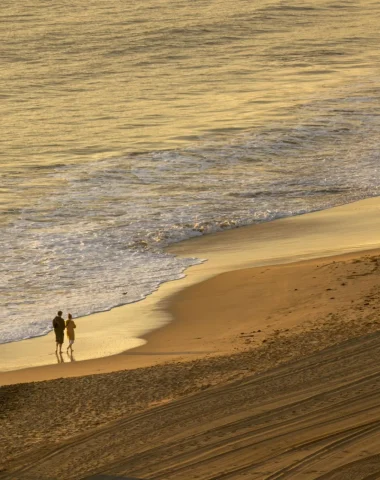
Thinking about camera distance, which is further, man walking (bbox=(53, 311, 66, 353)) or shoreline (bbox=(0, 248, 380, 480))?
man walking (bbox=(53, 311, 66, 353))

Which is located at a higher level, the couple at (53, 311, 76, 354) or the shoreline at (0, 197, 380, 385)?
the couple at (53, 311, 76, 354)

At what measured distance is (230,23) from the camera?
64.7m

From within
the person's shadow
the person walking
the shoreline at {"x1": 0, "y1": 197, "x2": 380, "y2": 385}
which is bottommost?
the shoreline at {"x1": 0, "y1": 197, "x2": 380, "y2": 385}

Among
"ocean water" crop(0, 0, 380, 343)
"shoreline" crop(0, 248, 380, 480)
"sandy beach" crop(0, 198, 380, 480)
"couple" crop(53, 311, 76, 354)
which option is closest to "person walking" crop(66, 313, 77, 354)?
"couple" crop(53, 311, 76, 354)

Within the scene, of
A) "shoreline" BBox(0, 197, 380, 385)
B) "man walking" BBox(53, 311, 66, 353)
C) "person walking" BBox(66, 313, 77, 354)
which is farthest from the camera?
"person walking" BBox(66, 313, 77, 354)

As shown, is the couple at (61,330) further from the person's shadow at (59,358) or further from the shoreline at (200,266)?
the shoreline at (200,266)

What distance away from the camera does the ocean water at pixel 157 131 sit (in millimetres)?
20828

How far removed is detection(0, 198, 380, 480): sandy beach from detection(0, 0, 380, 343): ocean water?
205 cm

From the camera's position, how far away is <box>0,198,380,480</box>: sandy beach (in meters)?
10.1

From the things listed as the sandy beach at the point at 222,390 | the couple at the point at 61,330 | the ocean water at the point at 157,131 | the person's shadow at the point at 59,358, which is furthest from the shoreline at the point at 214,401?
the ocean water at the point at 157,131

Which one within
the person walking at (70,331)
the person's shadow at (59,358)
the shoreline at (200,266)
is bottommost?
the shoreline at (200,266)

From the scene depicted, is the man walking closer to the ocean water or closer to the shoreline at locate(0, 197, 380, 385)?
the shoreline at locate(0, 197, 380, 385)

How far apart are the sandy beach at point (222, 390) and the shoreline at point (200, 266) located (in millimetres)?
55

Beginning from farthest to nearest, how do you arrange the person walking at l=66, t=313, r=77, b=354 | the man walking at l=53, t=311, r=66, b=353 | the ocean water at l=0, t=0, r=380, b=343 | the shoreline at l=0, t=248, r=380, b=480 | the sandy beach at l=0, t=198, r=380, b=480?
the ocean water at l=0, t=0, r=380, b=343 → the person walking at l=66, t=313, r=77, b=354 → the man walking at l=53, t=311, r=66, b=353 → the shoreline at l=0, t=248, r=380, b=480 → the sandy beach at l=0, t=198, r=380, b=480
